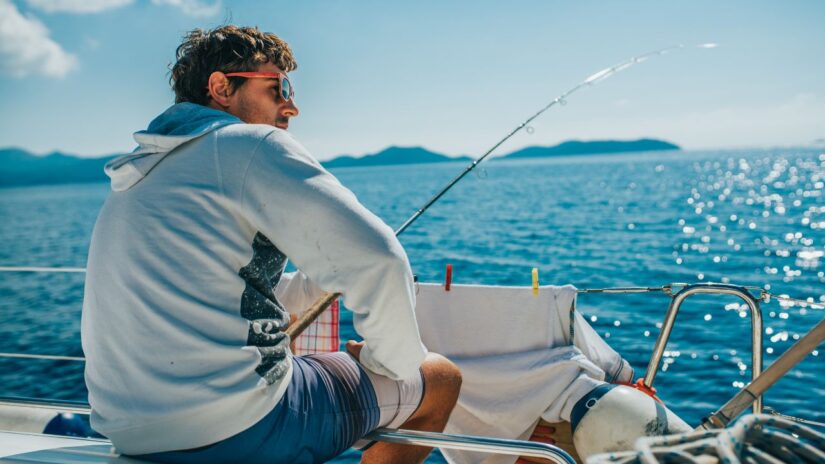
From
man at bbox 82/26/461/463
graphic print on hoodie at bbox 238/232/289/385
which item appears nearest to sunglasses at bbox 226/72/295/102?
man at bbox 82/26/461/463

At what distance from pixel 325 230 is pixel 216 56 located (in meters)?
0.56

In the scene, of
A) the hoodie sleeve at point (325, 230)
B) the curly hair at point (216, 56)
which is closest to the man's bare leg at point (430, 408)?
the hoodie sleeve at point (325, 230)

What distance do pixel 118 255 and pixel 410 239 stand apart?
1812 cm

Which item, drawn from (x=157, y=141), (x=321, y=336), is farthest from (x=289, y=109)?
(x=321, y=336)

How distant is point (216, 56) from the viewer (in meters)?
1.56

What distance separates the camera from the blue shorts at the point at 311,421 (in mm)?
1384

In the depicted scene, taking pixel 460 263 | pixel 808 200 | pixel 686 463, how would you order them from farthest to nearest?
1. pixel 808 200
2. pixel 460 263
3. pixel 686 463

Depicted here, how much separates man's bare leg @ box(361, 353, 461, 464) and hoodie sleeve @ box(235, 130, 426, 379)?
0.42 m

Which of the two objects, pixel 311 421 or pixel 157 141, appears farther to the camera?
pixel 311 421

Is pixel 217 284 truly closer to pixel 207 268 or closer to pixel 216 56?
pixel 207 268

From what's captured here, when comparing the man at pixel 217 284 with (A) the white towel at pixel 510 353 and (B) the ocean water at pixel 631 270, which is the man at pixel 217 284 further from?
(B) the ocean water at pixel 631 270

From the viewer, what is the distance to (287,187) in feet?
4.18

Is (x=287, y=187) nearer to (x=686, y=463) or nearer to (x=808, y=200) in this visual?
(x=686, y=463)

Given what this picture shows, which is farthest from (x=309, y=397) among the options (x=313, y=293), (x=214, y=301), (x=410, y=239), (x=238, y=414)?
(x=410, y=239)
